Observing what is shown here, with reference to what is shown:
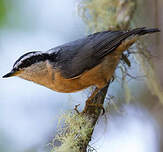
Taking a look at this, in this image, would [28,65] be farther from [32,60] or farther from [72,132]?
[72,132]

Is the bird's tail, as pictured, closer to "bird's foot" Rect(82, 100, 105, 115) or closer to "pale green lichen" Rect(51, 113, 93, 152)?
"bird's foot" Rect(82, 100, 105, 115)

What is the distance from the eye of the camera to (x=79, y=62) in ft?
9.45

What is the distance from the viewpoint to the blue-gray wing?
2.85 meters

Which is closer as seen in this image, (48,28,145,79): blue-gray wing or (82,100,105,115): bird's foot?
(82,100,105,115): bird's foot

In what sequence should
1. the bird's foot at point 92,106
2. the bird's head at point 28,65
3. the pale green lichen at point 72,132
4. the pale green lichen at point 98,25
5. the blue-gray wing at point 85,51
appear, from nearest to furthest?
the pale green lichen at point 72,132 < the pale green lichen at point 98,25 < the bird's foot at point 92,106 < the bird's head at point 28,65 < the blue-gray wing at point 85,51

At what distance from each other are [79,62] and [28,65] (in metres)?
0.47

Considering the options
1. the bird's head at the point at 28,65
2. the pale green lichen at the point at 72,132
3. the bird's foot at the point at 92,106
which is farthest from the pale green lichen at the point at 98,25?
the bird's head at the point at 28,65

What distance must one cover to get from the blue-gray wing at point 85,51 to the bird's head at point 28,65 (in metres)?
0.11

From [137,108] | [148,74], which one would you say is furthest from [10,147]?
[148,74]

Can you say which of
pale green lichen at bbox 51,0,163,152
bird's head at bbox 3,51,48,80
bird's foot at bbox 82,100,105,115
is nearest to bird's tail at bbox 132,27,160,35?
pale green lichen at bbox 51,0,163,152

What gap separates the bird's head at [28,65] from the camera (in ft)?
8.96

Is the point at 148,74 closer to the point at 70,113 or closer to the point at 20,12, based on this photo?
the point at 70,113

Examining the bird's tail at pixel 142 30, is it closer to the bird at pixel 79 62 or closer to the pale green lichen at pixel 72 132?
the bird at pixel 79 62

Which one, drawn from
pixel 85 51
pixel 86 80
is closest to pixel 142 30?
pixel 85 51
